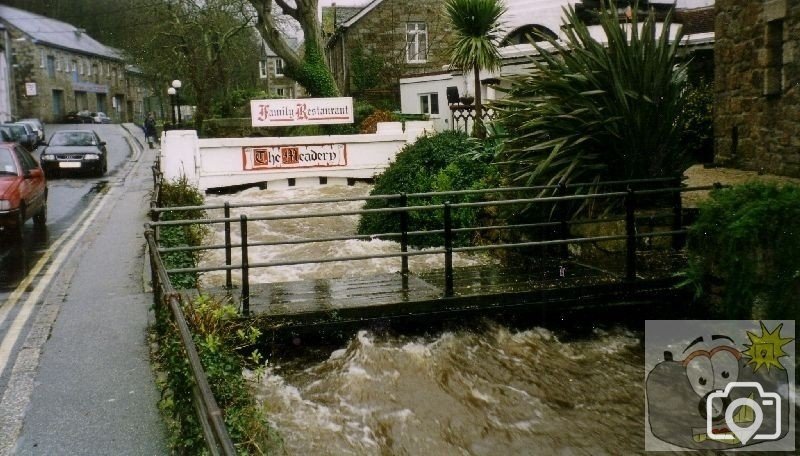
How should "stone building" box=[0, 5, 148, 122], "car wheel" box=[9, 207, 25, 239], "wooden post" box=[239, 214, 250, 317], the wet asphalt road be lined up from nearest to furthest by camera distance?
1. "wooden post" box=[239, 214, 250, 317]
2. the wet asphalt road
3. "car wheel" box=[9, 207, 25, 239]
4. "stone building" box=[0, 5, 148, 122]

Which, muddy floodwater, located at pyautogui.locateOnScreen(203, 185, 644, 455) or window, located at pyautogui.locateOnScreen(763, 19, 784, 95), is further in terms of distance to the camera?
window, located at pyautogui.locateOnScreen(763, 19, 784, 95)

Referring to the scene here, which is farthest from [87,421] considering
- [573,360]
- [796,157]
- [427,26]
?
[427,26]

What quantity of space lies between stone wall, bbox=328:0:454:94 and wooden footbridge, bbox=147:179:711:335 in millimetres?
27338

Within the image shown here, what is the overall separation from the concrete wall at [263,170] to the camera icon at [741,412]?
12791 millimetres

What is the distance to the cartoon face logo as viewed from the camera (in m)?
5.97

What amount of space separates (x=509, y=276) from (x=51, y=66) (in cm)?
6649

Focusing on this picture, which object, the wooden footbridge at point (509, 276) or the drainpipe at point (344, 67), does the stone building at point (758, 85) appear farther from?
the drainpipe at point (344, 67)

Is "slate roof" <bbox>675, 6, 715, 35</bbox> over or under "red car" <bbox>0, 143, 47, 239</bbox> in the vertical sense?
over

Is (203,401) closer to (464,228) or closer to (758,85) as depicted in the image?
(464,228)

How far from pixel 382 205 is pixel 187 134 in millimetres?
7251

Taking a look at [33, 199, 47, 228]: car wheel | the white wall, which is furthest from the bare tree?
[33, 199, 47, 228]: car wheel

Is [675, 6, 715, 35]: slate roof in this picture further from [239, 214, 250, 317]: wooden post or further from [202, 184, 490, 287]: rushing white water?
[239, 214, 250, 317]: wooden post

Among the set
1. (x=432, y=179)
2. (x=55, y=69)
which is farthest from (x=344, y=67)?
(x=55, y=69)

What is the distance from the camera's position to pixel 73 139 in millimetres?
27781
